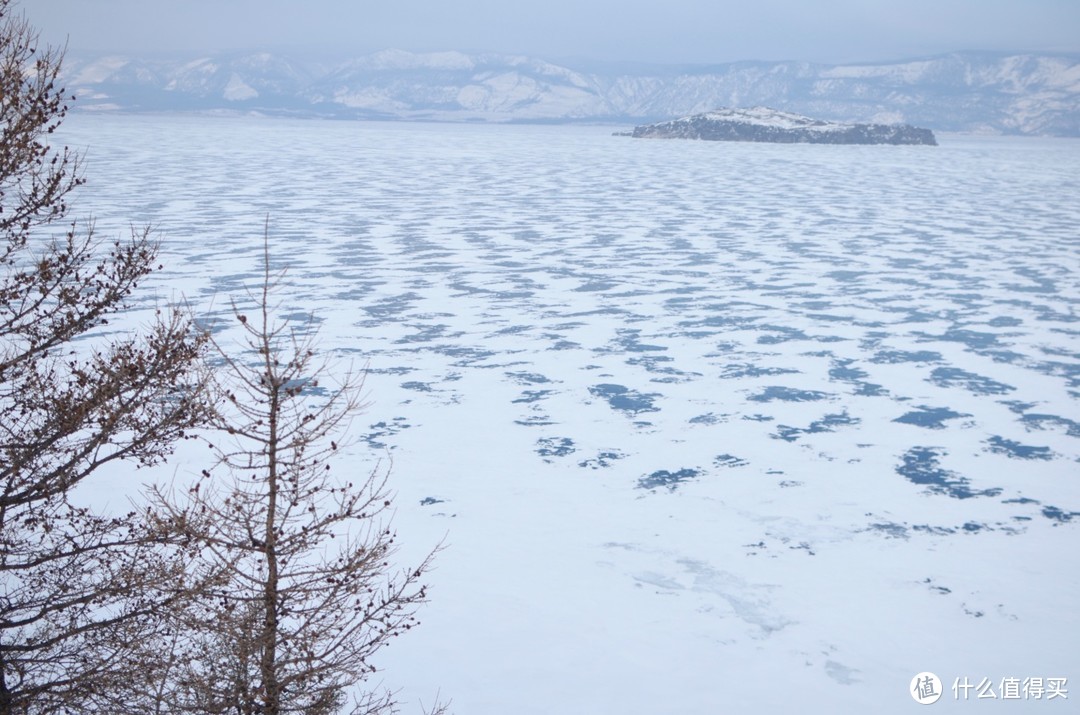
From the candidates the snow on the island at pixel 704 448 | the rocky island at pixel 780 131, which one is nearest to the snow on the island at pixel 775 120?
the rocky island at pixel 780 131

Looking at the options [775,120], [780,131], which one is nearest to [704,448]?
[780,131]

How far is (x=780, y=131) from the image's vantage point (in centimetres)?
8631

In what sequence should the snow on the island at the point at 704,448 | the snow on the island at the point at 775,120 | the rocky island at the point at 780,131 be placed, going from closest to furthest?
the snow on the island at the point at 704,448 → the rocky island at the point at 780,131 → the snow on the island at the point at 775,120

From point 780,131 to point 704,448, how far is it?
81.8 metres

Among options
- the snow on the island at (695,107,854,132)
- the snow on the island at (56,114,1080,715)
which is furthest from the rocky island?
the snow on the island at (56,114,1080,715)

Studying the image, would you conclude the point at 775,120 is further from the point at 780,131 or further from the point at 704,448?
the point at 704,448

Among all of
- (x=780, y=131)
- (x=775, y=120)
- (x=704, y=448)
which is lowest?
(x=704, y=448)

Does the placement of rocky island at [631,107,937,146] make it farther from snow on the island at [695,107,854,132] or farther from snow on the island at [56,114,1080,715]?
snow on the island at [56,114,1080,715]

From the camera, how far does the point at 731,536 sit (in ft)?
24.1

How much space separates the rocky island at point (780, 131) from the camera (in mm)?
84750

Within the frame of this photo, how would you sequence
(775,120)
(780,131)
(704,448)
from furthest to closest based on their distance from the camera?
(775,120)
(780,131)
(704,448)

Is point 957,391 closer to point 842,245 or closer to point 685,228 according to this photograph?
point 842,245

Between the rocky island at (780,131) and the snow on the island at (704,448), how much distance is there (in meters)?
64.6

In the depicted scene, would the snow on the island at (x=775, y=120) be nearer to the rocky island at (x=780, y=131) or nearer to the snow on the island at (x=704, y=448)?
the rocky island at (x=780, y=131)
